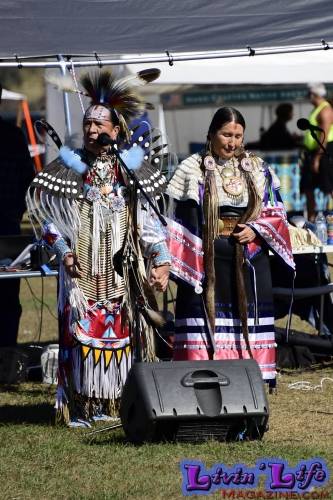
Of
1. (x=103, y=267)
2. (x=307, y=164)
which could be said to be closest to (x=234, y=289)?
(x=103, y=267)

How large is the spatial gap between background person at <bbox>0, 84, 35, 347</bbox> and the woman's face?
6.45 ft

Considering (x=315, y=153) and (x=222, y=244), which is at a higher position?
(x=315, y=153)

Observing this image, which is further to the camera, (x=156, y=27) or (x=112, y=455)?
(x=156, y=27)

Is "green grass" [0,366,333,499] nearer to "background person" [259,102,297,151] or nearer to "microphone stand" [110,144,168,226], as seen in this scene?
"microphone stand" [110,144,168,226]

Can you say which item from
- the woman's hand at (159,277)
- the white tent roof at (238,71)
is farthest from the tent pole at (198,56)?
the white tent roof at (238,71)

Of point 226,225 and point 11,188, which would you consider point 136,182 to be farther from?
point 11,188

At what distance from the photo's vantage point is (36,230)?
19.3ft

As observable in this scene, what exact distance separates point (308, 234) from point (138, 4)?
6.14ft

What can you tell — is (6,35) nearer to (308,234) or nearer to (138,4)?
(138,4)

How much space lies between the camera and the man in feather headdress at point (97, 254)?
222 inches

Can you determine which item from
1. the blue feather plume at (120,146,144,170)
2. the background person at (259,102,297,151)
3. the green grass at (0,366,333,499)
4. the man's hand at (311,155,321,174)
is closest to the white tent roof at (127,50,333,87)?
the man's hand at (311,155,321,174)

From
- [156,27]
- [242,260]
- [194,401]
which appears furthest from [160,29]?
[194,401]

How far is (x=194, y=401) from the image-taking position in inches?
192

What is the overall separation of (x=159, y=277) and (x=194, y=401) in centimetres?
87
